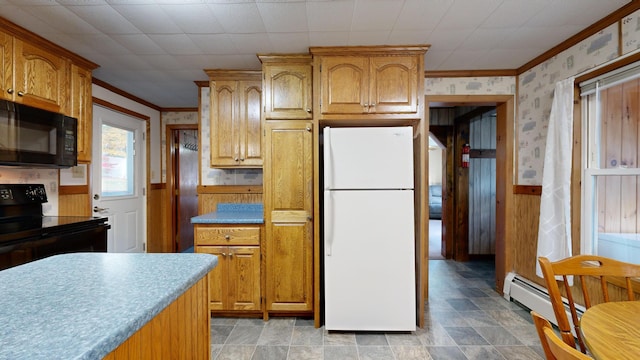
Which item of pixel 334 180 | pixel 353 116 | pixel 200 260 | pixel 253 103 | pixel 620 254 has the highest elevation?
pixel 253 103

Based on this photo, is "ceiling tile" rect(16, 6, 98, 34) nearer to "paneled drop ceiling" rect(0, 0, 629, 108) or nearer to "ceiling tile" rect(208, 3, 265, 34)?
"paneled drop ceiling" rect(0, 0, 629, 108)

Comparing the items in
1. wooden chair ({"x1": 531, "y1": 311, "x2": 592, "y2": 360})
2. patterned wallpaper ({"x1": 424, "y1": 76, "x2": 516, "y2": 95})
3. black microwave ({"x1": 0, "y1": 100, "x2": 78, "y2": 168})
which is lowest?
wooden chair ({"x1": 531, "y1": 311, "x2": 592, "y2": 360})

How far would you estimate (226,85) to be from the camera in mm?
2775

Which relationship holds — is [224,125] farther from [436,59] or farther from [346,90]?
[436,59]

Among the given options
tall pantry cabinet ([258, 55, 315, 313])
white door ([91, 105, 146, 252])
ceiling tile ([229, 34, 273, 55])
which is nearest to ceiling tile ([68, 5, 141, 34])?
ceiling tile ([229, 34, 273, 55])

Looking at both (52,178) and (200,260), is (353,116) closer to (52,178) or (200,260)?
(200,260)

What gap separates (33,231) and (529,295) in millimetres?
3746

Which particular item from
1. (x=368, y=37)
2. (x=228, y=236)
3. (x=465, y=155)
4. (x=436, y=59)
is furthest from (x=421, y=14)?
(x=465, y=155)

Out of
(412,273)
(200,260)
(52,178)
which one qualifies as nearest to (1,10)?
(52,178)

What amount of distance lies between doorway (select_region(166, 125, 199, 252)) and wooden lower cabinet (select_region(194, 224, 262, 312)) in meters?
2.17

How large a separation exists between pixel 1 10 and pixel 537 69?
4038 millimetres

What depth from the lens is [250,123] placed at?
9.05ft

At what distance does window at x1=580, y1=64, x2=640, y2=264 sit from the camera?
1883 mm

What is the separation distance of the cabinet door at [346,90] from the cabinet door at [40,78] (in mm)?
2121
